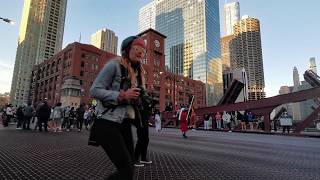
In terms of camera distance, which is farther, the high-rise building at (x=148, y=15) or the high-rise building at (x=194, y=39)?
the high-rise building at (x=148, y=15)

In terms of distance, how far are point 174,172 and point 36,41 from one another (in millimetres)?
154788

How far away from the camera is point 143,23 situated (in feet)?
654

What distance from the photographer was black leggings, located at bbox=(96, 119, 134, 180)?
183cm

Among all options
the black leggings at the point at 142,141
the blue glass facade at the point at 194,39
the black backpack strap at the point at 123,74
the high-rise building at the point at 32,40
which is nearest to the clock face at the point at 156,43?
the blue glass facade at the point at 194,39

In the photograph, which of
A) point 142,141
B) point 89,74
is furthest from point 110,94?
point 89,74

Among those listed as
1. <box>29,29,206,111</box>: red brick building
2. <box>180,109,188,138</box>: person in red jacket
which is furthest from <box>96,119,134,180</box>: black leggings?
<box>29,29,206,111</box>: red brick building

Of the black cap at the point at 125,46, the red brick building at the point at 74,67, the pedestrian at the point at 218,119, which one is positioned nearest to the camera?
the black cap at the point at 125,46

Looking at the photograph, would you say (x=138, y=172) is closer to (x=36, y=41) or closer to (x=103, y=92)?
(x=103, y=92)

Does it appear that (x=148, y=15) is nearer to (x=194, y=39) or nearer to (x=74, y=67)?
(x=194, y=39)

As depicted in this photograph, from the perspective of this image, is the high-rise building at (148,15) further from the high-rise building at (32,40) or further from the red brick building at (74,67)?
the red brick building at (74,67)

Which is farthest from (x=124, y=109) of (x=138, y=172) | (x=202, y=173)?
(x=202, y=173)

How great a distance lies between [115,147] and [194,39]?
511ft

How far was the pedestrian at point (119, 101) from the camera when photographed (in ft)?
6.18

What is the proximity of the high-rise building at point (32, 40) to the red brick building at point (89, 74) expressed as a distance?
Result: 48.1m
